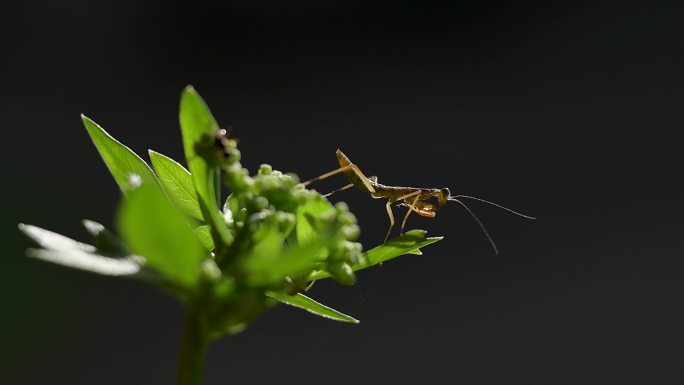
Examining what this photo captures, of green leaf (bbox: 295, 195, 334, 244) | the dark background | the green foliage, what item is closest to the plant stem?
the green foliage

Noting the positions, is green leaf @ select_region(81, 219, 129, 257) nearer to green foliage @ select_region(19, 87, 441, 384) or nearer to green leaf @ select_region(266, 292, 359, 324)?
green foliage @ select_region(19, 87, 441, 384)

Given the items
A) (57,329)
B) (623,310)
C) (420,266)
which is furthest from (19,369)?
(623,310)

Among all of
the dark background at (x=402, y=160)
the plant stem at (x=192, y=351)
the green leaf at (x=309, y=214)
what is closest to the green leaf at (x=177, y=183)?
the green leaf at (x=309, y=214)

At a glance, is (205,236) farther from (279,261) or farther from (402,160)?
(402,160)

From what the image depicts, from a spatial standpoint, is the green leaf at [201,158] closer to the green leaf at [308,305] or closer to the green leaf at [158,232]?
the green leaf at [308,305]

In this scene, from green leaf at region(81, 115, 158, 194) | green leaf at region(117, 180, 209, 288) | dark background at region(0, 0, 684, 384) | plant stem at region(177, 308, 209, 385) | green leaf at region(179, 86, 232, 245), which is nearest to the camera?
green leaf at region(117, 180, 209, 288)

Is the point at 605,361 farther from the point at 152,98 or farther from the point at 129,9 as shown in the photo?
the point at 129,9
